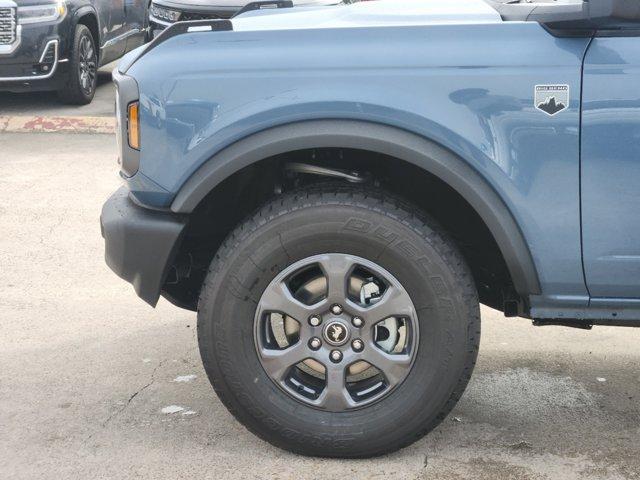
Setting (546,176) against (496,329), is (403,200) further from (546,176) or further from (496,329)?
(496,329)

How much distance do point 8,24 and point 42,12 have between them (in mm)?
348

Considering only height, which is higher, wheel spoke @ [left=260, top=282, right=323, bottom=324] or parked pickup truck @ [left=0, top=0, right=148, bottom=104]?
wheel spoke @ [left=260, top=282, right=323, bottom=324]

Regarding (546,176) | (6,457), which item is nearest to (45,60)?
(6,457)

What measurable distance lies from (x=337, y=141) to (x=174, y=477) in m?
1.20

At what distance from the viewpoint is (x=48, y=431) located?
4098 millimetres

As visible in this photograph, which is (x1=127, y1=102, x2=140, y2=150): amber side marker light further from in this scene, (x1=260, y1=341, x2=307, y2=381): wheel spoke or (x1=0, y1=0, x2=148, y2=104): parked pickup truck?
(x1=0, y1=0, x2=148, y2=104): parked pickup truck

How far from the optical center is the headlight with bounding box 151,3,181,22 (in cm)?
1074

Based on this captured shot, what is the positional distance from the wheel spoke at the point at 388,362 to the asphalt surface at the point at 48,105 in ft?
23.0

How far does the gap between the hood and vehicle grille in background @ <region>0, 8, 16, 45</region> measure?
5935mm

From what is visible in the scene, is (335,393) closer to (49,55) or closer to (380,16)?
(380,16)

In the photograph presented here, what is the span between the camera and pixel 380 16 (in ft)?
12.5

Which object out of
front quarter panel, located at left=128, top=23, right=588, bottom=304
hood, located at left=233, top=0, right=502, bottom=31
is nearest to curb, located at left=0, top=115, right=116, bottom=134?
hood, located at left=233, top=0, right=502, bottom=31

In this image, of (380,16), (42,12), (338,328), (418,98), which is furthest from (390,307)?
(42,12)

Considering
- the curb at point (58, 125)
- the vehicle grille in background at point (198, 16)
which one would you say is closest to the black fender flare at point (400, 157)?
the curb at point (58, 125)
